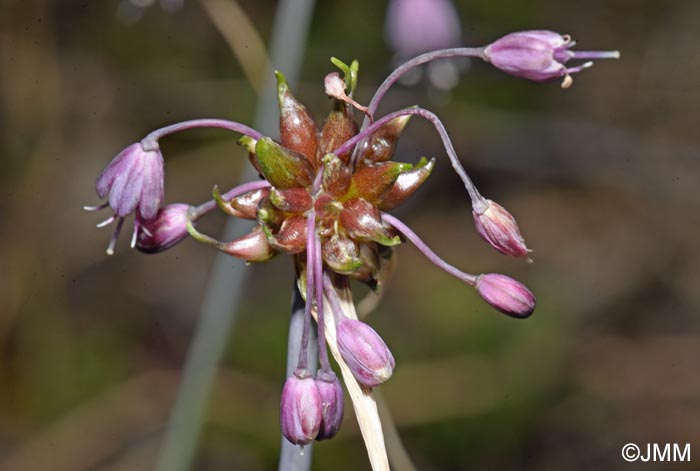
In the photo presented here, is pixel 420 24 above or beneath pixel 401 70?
above

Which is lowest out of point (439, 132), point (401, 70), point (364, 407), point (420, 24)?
point (364, 407)

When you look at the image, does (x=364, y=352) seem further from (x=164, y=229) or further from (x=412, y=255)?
(x=412, y=255)

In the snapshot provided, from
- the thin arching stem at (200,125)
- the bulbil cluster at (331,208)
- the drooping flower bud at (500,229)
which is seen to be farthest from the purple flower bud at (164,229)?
the drooping flower bud at (500,229)

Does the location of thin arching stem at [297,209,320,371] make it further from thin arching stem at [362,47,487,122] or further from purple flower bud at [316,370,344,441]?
thin arching stem at [362,47,487,122]

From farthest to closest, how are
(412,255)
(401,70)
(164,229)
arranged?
(412,255) → (164,229) → (401,70)

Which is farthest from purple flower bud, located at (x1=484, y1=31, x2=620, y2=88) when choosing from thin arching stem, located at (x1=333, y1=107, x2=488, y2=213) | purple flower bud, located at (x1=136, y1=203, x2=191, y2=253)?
purple flower bud, located at (x1=136, y1=203, x2=191, y2=253)

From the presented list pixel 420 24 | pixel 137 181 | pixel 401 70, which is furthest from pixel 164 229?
pixel 420 24

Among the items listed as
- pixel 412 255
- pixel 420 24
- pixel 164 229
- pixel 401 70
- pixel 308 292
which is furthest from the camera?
pixel 412 255
